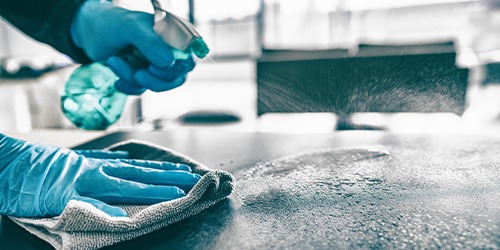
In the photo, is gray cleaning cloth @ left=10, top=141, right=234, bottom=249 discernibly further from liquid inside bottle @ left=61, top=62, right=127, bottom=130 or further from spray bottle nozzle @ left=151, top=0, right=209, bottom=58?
liquid inside bottle @ left=61, top=62, right=127, bottom=130

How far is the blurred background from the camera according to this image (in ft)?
4.39

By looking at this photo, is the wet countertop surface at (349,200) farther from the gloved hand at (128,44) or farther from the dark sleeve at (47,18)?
the dark sleeve at (47,18)

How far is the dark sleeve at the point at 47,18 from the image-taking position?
960mm

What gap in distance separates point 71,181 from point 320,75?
1.13 m

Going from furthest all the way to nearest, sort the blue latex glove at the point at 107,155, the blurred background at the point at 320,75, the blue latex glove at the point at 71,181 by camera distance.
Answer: the blurred background at the point at 320,75 → the blue latex glove at the point at 107,155 → the blue latex glove at the point at 71,181

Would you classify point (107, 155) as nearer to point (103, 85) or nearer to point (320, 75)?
point (103, 85)

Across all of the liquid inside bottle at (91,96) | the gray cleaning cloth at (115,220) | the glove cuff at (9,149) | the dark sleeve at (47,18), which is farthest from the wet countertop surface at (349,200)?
the dark sleeve at (47,18)

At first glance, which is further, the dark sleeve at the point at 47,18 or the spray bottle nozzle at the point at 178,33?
the dark sleeve at the point at 47,18

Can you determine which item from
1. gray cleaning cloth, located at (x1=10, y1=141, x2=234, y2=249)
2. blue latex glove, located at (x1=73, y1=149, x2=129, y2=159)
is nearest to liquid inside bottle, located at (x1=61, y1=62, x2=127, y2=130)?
blue latex glove, located at (x1=73, y1=149, x2=129, y2=159)

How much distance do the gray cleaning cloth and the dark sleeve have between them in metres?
0.60

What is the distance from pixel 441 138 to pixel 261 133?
604mm

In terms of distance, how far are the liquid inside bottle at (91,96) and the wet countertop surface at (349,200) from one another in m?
0.26

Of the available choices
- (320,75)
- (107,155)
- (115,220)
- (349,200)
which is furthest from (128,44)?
(320,75)

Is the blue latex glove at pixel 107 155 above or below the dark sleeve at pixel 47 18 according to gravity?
below
